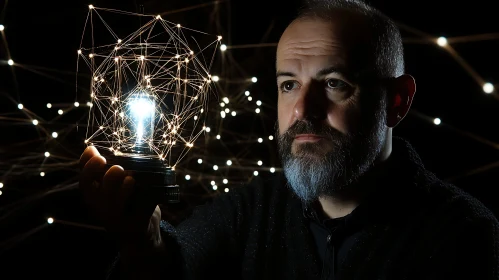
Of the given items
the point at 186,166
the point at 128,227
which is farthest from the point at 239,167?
the point at 128,227

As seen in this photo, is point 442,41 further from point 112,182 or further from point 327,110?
point 112,182

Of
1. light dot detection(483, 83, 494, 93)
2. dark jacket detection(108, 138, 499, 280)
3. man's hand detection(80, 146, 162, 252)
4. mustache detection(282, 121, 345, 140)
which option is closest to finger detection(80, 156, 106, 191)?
man's hand detection(80, 146, 162, 252)

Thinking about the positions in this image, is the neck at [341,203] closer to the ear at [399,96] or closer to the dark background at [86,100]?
the ear at [399,96]

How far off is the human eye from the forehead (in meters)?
0.08

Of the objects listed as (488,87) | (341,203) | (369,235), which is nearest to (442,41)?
(488,87)

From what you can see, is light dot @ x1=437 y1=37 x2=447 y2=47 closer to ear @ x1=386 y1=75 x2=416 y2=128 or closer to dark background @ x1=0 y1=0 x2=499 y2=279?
dark background @ x1=0 y1=0 x2=499 y2=279

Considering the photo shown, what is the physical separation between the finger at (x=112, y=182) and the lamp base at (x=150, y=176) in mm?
49

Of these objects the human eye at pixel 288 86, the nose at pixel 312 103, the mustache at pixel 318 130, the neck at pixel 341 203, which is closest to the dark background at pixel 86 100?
the human eye at pixel 288 86

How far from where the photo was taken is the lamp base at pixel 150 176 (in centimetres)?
171

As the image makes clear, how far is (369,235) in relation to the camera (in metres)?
2.03

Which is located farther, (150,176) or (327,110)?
(327,110)

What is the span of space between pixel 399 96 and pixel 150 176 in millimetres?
1355

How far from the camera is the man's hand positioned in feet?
5.44

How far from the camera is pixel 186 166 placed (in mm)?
4160
